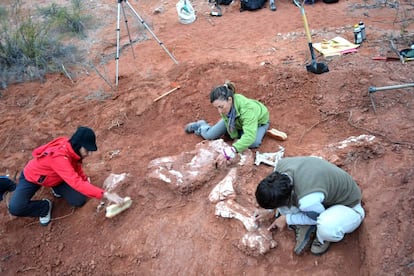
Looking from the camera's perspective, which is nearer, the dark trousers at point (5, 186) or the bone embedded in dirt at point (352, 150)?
the bone embedded in dirt at point (352, 150)

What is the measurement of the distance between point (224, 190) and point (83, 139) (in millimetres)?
1329

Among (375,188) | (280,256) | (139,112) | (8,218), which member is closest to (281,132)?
(375,188)

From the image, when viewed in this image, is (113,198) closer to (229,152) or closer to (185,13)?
(229,152)

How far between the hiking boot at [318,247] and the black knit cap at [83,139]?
2044mm

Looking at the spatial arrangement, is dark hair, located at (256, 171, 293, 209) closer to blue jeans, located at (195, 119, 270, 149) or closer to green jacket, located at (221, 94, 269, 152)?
green jacket, located at (221, 94, 269, 152)

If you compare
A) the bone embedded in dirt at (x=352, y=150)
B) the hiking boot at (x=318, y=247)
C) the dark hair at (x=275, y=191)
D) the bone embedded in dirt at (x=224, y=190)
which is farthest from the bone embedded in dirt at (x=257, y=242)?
the bone embedded in dirt at (x=352, y=150)

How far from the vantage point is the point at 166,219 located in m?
3.15

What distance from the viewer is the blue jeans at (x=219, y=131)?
12.6ft

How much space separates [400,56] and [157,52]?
3.92m

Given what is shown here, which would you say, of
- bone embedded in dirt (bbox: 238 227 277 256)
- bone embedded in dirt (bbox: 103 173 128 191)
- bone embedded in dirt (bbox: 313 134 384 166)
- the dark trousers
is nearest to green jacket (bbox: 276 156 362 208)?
bone embedded in dirt (bbox: 238 227 277 256)

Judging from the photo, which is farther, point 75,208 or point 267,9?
point 267,9

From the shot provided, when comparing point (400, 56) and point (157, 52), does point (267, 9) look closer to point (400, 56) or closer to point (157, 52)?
point (157, 52)

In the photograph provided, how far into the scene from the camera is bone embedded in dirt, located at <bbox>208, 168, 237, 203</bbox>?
3.13 meters

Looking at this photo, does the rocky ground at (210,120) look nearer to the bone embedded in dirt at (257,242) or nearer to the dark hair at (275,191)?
the bone embedded in dirt at (257,242)
